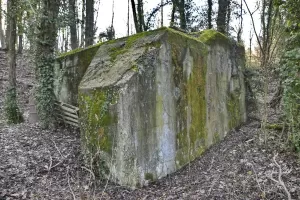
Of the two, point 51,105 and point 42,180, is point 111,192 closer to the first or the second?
point 42,180

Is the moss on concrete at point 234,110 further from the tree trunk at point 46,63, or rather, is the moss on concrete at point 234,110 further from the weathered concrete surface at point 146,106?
the tree trunk at point 46,63

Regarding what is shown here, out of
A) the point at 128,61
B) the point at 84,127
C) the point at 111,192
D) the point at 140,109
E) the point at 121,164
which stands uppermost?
the point at 128,61

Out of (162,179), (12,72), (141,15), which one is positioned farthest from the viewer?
(141,15)

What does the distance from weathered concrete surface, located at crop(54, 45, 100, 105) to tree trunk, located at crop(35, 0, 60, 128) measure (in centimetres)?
37

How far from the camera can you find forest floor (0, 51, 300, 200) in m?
4.02

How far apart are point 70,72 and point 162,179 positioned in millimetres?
3323

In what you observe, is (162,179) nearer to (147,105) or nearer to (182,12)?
(147,105)

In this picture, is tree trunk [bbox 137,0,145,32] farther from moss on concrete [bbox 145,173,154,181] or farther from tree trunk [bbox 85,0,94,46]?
moss on concrete [bbox 145,173,154,181]

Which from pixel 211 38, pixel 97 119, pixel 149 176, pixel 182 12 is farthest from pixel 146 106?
pixel 182 12

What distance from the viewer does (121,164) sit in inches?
166

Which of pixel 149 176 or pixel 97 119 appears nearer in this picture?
pixel 97 119

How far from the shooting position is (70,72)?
666 centimetres

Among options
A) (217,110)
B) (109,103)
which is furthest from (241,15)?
(109,103)

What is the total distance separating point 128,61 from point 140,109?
791 mm
